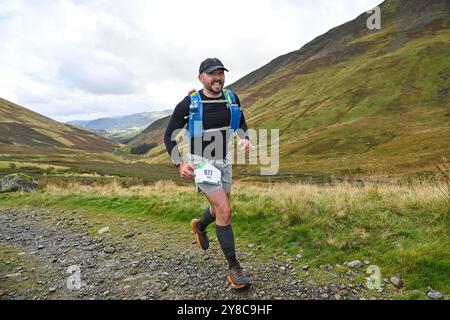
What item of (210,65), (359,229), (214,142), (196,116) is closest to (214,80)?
(210,65)

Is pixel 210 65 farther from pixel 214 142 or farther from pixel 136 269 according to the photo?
pixel 136 269

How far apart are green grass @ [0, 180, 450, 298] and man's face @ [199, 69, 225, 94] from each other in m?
3.28

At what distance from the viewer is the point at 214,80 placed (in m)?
5.73

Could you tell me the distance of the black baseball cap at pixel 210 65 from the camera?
5.63 m

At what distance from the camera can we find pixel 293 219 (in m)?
8.06

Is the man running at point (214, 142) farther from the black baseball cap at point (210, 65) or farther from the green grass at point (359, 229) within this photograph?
the green grass at point (359, 229)

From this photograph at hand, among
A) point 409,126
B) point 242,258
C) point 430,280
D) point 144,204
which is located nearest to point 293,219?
point 242,258

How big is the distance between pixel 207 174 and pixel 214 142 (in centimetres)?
57

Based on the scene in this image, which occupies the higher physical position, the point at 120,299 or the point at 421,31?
the point at 421,31

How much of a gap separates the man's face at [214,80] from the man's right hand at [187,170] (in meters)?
1.26

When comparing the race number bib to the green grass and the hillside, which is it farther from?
the hillside

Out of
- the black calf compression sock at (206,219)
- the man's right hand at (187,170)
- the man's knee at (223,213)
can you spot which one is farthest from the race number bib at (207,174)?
the black calf compression sock at (206,219)

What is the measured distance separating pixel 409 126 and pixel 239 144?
95235 millimetres

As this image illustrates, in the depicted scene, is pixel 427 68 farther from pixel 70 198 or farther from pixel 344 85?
pixel 70 198
